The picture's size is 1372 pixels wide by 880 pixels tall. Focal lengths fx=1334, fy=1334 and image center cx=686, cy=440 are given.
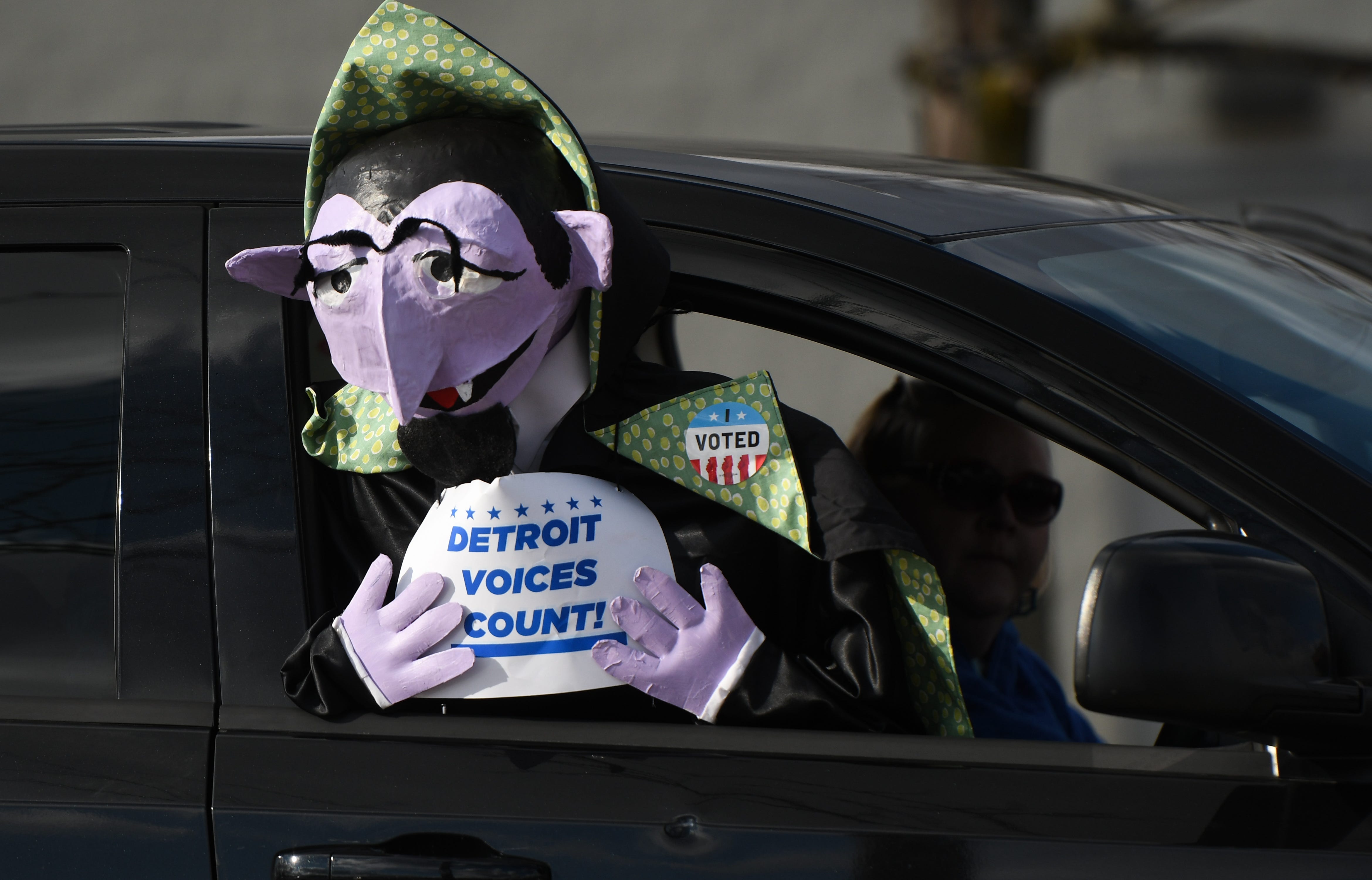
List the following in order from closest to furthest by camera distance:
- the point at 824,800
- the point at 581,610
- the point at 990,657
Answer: the point at 824,800 → the point at 581,610 → the point at 990,657

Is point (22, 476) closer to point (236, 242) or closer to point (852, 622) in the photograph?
point (236, 242)

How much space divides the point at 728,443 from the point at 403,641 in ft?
1.34

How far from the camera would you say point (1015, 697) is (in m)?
2.34

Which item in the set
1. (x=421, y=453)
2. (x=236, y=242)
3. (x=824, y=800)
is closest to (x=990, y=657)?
(x=824, y=800)

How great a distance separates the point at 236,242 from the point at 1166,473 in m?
1.03

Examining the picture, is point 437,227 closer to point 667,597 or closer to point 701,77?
point 667,597

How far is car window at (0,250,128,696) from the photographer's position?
1455 millimetres

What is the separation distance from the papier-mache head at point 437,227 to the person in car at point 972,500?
2.96ft

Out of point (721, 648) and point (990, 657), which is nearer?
point (721, 648)

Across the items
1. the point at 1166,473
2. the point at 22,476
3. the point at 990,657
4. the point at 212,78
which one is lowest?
the point at 990,657

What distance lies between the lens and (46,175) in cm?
154

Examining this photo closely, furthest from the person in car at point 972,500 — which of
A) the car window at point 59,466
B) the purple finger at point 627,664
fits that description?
the car window at point 59,466

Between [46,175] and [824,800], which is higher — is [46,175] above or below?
above

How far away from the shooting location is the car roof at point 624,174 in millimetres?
1526
